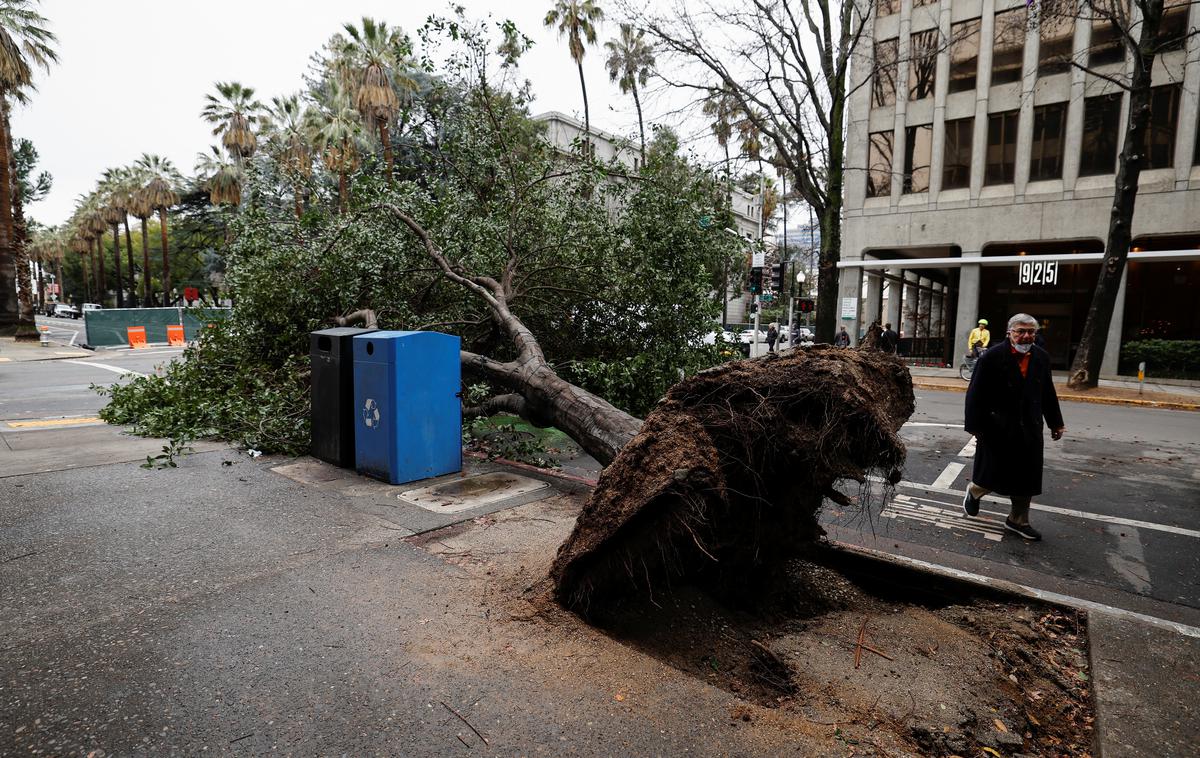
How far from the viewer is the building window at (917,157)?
22.7 meters

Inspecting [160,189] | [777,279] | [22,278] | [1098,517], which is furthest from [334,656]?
[160,189]

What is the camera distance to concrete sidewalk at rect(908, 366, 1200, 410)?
44.8 ft

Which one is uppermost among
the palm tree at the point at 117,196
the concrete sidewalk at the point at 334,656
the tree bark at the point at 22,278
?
the palm tree at the point at 117,196

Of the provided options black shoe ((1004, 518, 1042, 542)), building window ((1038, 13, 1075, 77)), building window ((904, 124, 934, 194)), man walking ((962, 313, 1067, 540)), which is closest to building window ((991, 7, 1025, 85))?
building window ((1038, 13, 1075, 77))

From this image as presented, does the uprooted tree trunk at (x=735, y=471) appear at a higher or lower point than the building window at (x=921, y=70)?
lower

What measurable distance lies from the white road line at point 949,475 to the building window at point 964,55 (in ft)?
66.4

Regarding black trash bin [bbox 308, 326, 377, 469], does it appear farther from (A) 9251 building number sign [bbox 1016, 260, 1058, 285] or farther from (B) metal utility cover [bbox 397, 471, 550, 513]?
(A) 9251 building number sign [bbox 1016, 260, 1058, 285]

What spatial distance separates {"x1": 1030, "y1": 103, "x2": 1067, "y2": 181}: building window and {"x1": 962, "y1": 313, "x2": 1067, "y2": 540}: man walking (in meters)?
19.9

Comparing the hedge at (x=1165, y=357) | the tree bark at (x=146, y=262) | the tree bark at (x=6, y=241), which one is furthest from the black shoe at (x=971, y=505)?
the tree bark at (x=146, y=262)

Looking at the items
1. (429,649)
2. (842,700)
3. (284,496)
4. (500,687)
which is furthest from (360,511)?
(842,700)

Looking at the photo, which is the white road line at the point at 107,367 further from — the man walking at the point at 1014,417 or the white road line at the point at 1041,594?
the man walking at the point at 1014,417

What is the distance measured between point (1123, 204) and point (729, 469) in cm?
1704

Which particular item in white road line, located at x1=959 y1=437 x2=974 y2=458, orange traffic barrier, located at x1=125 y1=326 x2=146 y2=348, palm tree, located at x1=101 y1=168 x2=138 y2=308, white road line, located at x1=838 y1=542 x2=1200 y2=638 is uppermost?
palm tree, located at x1=101 y1=168 x2=138 y2=308

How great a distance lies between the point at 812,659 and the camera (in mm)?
3020
